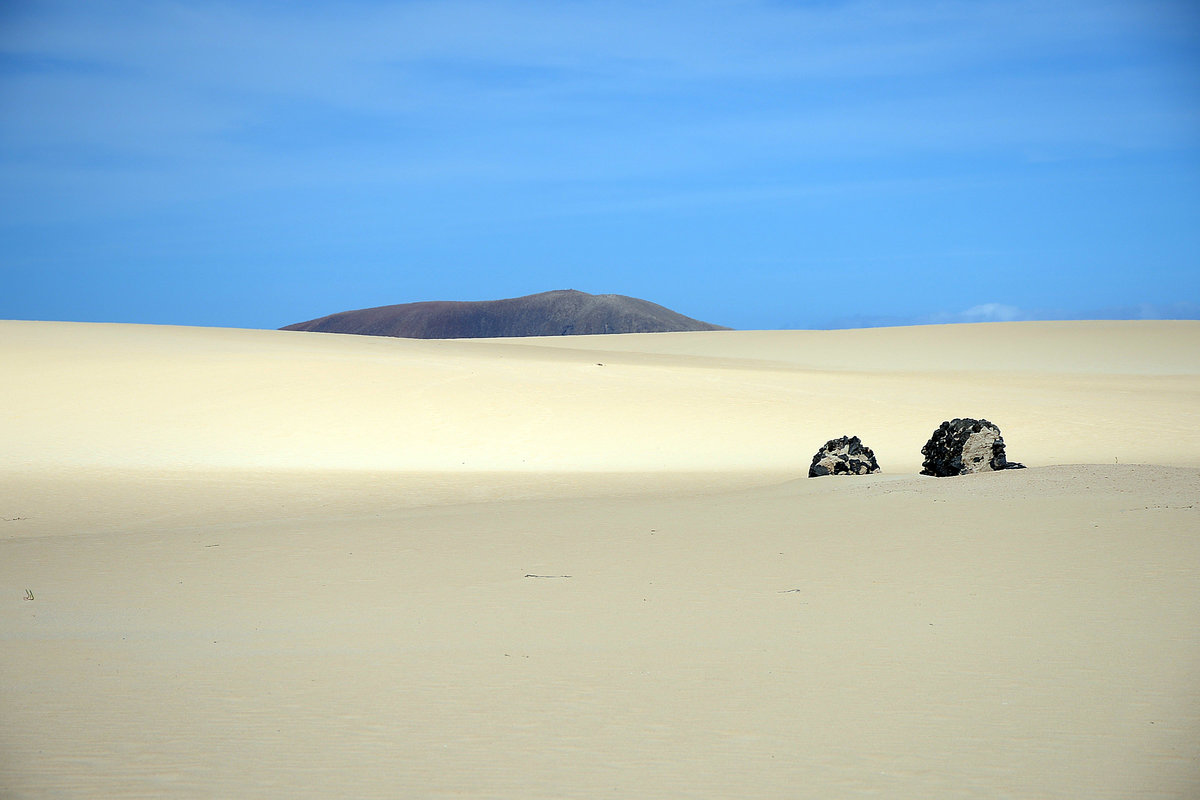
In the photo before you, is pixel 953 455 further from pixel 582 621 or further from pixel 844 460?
pixel 582 621

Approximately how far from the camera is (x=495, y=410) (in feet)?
81.2

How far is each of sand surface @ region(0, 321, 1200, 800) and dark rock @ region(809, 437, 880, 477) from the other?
2.15ft

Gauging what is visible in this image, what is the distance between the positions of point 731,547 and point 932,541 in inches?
77.3

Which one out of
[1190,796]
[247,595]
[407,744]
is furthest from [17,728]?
[1190,796]

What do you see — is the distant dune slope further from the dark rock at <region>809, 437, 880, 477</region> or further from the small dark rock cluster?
the small dark rock cluster

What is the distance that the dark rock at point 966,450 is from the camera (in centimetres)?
1492

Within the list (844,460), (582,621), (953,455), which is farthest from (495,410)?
(582,621)

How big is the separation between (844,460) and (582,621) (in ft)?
30.1

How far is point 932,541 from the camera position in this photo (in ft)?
33.8

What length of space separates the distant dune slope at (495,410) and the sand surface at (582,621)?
0.27m

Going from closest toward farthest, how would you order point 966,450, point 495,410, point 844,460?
point 966,450, point 844,460, point 495,410

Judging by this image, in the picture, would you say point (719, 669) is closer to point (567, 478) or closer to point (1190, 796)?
point (1190, 796)

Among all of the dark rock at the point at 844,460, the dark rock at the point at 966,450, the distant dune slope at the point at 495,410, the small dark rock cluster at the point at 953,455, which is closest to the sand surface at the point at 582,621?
the distant dune slope at the point at 495,410

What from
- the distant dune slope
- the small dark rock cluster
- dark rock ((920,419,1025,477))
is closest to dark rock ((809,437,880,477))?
the small dark rock cluster
